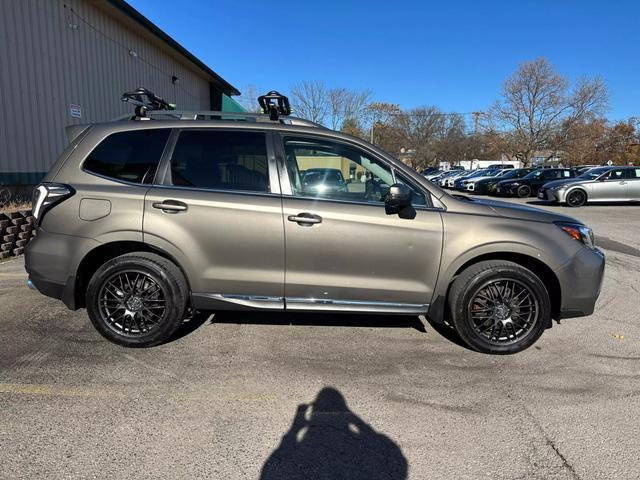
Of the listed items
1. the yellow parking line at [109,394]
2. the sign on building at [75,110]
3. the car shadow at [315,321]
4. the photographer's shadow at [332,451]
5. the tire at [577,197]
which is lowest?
the photographer's shadow at [332,451]

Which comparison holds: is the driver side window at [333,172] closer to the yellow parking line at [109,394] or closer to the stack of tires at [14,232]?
the yellow parking line at [109,394]

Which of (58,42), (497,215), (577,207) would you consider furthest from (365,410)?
(577,207)

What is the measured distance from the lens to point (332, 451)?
8.38ft

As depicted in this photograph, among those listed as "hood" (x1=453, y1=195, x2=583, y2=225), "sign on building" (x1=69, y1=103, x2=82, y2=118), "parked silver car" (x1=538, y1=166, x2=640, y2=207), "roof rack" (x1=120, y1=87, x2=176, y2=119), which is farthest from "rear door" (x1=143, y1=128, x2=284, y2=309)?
"parked silver car" (x1=538, y1=166, x2=640, y2=207)

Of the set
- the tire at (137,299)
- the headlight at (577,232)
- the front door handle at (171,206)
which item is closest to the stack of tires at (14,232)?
the tire at (137,299)

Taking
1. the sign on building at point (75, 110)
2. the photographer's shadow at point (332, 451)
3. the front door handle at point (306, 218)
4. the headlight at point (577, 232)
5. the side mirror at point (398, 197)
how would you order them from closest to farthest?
the photographer's shadow at point (332, 451) < the side mirror at point (398, 197) < the front door handle at point (306, 218) < the headlight at point (577, 232) < the sign on building at point (75, 110)

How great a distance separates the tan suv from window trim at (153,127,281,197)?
0.01 metres

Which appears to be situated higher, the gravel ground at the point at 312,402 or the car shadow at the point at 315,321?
the car shadow at the point at 315,321

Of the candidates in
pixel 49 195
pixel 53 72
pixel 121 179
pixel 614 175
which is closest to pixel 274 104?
pixel 121 179

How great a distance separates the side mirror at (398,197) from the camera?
11.4ft

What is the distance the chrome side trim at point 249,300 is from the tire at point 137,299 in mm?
221

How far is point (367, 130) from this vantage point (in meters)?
54.9

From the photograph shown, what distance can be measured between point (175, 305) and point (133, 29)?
13582 mm

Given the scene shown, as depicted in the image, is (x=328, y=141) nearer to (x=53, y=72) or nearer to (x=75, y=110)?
(x=53, y=72)
